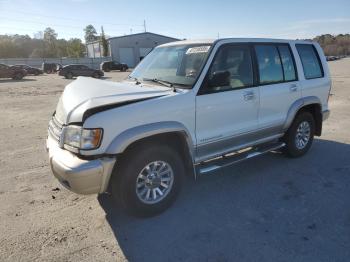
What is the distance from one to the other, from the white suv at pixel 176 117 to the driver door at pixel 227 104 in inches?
0.5

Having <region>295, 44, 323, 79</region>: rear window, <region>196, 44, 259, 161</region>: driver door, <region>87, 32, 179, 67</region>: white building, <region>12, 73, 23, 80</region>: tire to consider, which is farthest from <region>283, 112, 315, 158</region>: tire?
<region>87, 32, 179, 67</region>: white building

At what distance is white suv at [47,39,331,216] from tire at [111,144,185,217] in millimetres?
11

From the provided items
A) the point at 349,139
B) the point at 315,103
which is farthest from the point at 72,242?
the point at 349,139

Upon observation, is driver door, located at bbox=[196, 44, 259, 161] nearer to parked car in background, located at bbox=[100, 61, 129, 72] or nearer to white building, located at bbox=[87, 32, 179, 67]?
parked car in background, located at bbox=[100, 61, 129, 72]

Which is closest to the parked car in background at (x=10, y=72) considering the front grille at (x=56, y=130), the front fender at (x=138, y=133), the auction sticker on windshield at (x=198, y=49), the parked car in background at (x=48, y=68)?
the parked car in background at (x=48, y=68)

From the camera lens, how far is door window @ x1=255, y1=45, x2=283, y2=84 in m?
4.84

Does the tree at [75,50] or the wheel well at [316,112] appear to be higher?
the tree at [75,50]

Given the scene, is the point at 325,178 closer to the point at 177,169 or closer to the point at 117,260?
the point at 177,169

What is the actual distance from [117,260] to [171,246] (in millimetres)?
557

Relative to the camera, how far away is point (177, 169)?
157 inches

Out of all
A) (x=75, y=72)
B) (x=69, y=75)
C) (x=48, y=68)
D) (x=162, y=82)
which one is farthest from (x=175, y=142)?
(x=48, y=68)

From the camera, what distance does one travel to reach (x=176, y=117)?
381cm

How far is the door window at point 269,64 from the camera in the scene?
4840 mm

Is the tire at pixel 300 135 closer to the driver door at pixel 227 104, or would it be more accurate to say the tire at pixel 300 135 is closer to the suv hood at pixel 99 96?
the driver door at pixel 227 104
